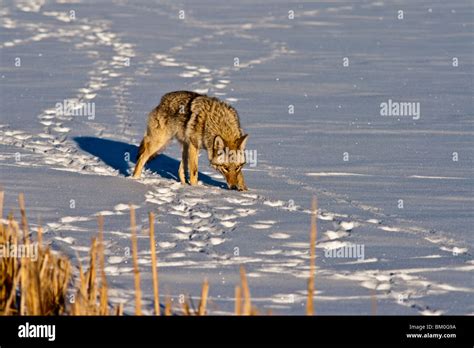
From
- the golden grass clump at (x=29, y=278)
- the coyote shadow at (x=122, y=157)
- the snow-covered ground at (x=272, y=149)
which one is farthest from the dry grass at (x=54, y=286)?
the coyote shadow at (x=122, y=157)

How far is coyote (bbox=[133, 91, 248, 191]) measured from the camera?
9844 millimetres

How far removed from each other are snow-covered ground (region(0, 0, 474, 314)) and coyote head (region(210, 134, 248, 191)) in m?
Result: 0.17

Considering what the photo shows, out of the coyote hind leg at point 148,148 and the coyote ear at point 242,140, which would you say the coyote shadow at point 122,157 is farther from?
the coyote ear at point 242,140

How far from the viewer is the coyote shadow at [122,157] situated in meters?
10.8

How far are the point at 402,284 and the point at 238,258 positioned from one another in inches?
55.1

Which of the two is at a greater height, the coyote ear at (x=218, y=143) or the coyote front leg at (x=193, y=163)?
the coyote ear at (x=218, y=143)

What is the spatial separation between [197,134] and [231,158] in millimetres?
502

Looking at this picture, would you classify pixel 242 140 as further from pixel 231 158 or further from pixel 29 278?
pixel 29 278

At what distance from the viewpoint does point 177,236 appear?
811cm

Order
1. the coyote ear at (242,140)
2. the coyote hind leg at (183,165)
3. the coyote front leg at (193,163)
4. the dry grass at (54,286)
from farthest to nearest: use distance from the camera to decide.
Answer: the coyote hind leg at (183,165), the coyote front leg at (193,163), the coyote ear at (242,140), the dry grass at (54,286)

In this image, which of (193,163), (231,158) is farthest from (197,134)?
(231,158)

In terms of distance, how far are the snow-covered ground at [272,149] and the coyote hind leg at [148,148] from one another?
18 centimetres
